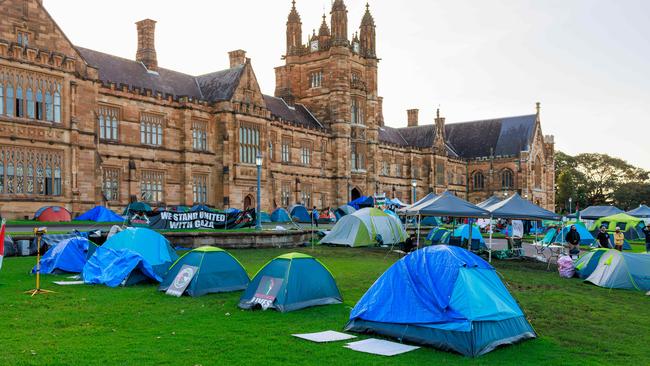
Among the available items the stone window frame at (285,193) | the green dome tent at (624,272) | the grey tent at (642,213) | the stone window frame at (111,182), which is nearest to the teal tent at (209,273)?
the green dome tent at (624,272)

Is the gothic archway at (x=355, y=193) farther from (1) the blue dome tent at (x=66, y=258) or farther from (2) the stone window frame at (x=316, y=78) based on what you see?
(1) the blue dome tent at (x=66, y=258)

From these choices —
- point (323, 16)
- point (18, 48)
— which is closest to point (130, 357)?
point (18, 48)

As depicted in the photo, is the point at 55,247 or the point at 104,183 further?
the point at 104,183

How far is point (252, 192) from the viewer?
44656 millimetres

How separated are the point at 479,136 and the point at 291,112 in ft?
115

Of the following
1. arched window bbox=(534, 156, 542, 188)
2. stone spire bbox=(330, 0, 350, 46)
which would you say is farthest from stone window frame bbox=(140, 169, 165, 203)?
arched window bbox=(534, 156, 542, 188)

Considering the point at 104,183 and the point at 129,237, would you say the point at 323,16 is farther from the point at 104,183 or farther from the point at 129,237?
the point at 129,237

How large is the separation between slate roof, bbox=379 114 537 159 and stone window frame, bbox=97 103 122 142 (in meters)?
39.9

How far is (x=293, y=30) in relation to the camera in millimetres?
59844

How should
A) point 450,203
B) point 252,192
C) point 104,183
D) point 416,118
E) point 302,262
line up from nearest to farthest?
1. point 302,262
2. point 450,203
3. point 104,183
4. point 252,192
5. point 416,118

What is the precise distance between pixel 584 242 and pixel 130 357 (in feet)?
108

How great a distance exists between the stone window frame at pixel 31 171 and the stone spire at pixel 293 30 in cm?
3167

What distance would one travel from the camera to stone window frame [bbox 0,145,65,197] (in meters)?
30.4

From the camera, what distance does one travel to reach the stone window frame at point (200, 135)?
42.3m
